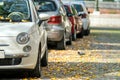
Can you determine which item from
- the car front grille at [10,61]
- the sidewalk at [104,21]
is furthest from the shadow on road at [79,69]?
the sidewalk at [104,21]

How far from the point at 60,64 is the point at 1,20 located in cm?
292

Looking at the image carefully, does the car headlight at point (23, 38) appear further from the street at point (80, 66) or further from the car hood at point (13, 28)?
the street at point (80, 66)

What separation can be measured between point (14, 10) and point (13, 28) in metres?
1.42

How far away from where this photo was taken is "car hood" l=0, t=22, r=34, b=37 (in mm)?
9836

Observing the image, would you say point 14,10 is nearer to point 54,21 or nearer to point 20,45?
point 20,45

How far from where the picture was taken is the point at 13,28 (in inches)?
395

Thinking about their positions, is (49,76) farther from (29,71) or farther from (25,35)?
(25,35)

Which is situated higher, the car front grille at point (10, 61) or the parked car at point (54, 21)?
the car front grille at point (10, 61)

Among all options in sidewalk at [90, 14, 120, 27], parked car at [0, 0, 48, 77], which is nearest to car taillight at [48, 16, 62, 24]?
parked car at [0, 0, 48, 77]

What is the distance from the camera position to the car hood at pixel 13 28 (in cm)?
984

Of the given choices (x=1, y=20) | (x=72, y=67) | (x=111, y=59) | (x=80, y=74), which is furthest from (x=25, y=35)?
(x=111, y=59)

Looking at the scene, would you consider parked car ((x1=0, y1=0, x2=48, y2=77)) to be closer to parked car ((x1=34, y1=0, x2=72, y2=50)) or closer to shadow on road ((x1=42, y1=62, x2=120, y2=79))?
shadow on road ((x1=42, y1=62, x2=120, y2=79))

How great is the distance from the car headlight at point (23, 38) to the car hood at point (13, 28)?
0.26 ft

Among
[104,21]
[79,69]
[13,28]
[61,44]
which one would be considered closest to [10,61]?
[13,28]
